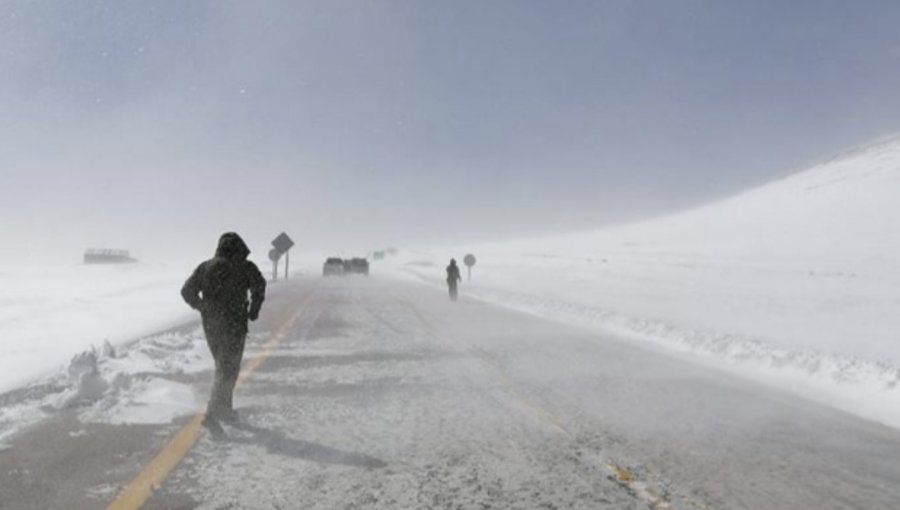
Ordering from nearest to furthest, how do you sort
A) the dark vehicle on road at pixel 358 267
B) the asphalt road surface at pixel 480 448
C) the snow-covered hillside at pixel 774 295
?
1. the asphalt road surface at pixel 480 448
2. the snow-covered hillside at pixel 774 295
3. the dark vehicle on road at pixel 358 267

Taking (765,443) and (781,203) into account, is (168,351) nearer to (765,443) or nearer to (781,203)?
(765,443)

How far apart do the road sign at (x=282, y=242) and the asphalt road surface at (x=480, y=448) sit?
3629 cm

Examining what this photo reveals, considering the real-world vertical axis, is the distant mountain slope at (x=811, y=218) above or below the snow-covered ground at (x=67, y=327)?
above

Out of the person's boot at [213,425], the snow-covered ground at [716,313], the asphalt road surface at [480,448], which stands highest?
the snow-covered ground at [716,313]

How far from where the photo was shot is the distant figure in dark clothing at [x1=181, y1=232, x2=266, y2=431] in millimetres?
6855

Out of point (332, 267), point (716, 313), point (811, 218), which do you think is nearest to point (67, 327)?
point (716, 313)

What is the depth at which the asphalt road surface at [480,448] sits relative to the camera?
15.3ft

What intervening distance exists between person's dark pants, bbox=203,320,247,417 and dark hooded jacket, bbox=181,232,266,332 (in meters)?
0.05

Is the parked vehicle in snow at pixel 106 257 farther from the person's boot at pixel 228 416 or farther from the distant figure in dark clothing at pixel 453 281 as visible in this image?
the person's boot at pixel 228 416

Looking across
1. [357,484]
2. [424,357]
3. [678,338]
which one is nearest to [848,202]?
[678,338]

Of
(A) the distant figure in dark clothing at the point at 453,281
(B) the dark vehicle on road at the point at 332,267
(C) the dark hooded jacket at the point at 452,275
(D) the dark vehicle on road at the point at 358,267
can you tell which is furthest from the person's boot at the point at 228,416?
(D) the dark vehicle on road at the point at 358,267

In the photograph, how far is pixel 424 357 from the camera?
40.3ft

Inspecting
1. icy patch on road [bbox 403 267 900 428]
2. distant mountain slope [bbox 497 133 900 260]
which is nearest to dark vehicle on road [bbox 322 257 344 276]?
distant mountain slope [bbox 497 133 900 260]

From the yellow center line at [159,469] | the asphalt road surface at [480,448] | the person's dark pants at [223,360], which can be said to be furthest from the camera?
the person's dark pants at [223,360]
